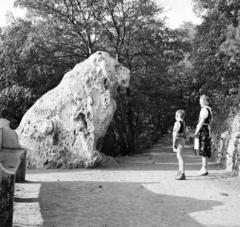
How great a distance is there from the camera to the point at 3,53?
53.5 feet

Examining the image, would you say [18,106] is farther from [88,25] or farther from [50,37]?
[88,25]

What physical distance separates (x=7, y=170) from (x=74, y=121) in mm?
7078

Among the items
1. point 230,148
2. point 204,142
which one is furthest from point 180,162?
point 230,148

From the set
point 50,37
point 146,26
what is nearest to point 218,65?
point 146,26

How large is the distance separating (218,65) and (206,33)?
1884 mm

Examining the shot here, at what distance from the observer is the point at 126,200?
6621mm

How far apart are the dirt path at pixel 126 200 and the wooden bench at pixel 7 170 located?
2.80ft

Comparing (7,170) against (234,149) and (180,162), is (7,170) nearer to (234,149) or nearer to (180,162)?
(180,162)

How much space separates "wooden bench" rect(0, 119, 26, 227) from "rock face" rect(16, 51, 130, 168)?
20.0ft

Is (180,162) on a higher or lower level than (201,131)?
lower

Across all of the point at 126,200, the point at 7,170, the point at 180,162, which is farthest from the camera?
the point at 180,162

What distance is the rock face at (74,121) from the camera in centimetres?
1050

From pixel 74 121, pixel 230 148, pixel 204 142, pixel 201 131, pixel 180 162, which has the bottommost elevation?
pixel 180 162

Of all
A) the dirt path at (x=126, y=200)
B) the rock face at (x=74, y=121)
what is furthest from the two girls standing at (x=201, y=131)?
the rock face at (x=74, y=121)
